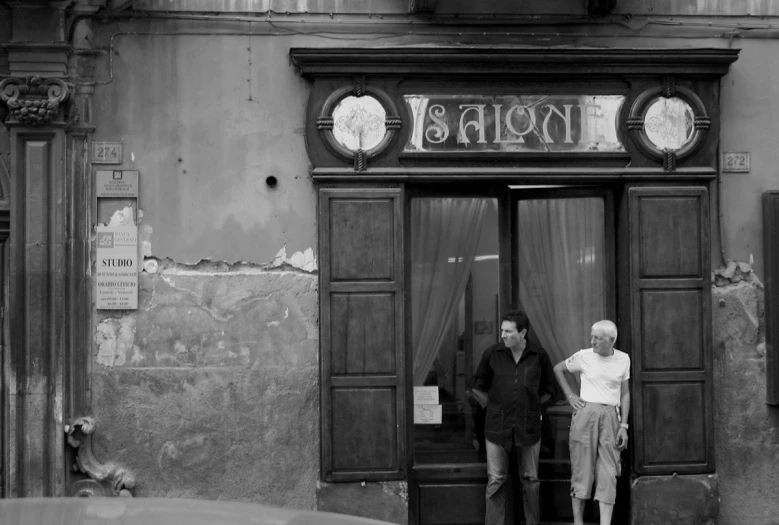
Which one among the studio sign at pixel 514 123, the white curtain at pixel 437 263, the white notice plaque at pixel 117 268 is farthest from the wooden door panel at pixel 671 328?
the white notice plaque at pixel 117 268

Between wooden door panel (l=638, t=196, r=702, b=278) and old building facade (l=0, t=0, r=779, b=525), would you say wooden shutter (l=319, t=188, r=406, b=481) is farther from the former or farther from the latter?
wooden door panel (l=638, t=196, r=702, b=278)

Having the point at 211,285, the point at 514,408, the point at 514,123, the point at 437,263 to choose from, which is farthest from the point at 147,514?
the point at 514,123

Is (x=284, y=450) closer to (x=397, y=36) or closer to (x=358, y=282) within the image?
(x=358, y=282)

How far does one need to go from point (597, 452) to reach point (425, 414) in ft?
4.58

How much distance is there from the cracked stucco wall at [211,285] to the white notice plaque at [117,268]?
71 millimetres

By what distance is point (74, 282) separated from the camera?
7.55 metres

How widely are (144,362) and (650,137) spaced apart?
4.18 m

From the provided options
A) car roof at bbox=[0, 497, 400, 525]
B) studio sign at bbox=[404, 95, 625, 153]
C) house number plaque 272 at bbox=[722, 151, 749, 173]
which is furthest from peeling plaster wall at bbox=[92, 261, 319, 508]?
car roof at bbox=[0, 497, 400, 525]

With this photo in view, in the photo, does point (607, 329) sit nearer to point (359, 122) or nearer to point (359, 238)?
point (359, 238)

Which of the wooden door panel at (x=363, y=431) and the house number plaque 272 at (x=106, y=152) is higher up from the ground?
the house number plaque 272 at (x=106, y=152)

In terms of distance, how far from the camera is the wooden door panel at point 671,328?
775 centimetres

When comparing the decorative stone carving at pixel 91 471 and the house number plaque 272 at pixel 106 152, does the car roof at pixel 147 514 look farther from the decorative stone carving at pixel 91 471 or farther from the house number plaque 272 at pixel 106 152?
the house number plaque 272 at pixel 106 152

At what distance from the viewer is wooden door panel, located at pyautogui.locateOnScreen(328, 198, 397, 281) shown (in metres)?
7.64

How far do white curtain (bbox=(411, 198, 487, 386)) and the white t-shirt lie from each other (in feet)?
3.92
